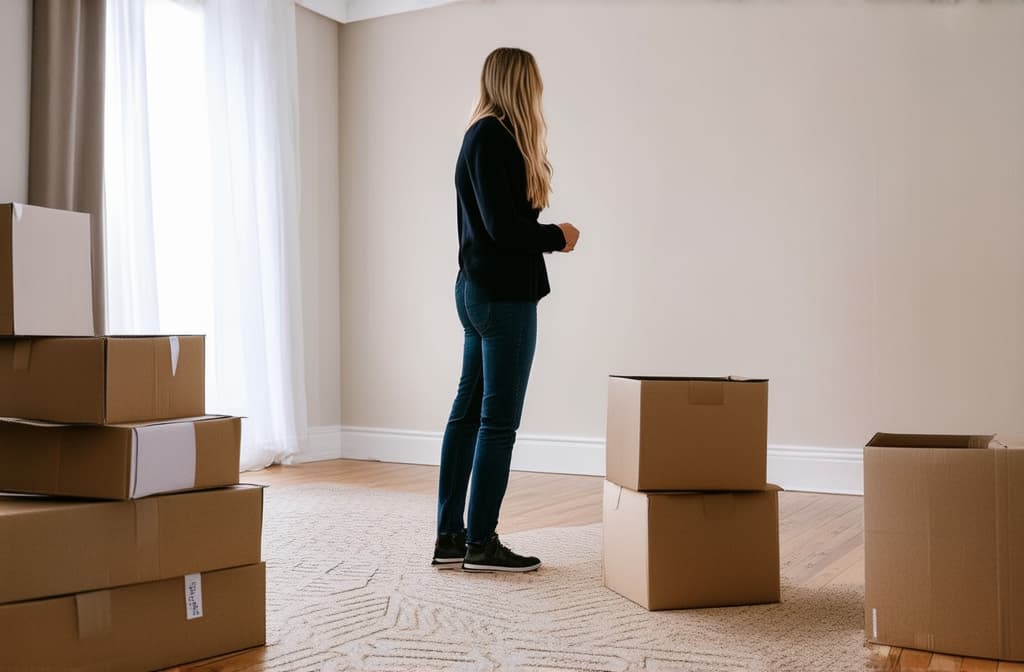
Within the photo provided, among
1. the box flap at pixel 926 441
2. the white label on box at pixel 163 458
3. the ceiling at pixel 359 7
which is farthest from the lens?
the ceiling at pixel 359 7

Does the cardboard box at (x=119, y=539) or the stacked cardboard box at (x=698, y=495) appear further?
the stacked cardboard box at (x=698, y=495)

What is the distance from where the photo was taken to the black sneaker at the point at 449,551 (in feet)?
7.45

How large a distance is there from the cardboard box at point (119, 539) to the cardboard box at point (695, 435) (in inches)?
29.6

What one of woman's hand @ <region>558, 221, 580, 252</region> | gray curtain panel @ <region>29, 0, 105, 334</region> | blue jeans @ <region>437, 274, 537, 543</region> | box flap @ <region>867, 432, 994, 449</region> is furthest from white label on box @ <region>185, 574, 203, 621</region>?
gray curtain panel @ <region>29, 0, 105, 334</region>

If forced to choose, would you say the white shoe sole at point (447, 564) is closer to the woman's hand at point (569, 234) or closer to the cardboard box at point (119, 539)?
the cardboard box at point (119, 539)

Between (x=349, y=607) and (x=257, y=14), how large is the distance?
3.14 m

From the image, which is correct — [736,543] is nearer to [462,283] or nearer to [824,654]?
[824,654]

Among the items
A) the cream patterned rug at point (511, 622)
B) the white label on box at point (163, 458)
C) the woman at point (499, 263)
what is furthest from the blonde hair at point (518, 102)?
the white label on box at point (163, 458)

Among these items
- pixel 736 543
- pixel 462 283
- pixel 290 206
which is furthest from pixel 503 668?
pixel 290 206

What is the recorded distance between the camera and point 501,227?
6.93 feet

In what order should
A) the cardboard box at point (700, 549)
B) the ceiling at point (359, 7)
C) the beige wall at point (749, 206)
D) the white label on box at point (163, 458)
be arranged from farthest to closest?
the ceiling at point (359, 7) → the beige wall at point (749, 206) → the cardboard box at point (700, 549) → the white label on box at point (163, 458)

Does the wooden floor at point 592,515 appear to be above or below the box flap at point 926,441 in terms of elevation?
below

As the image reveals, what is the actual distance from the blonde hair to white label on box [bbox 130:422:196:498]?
3.29ft

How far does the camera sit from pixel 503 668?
5.08ft
